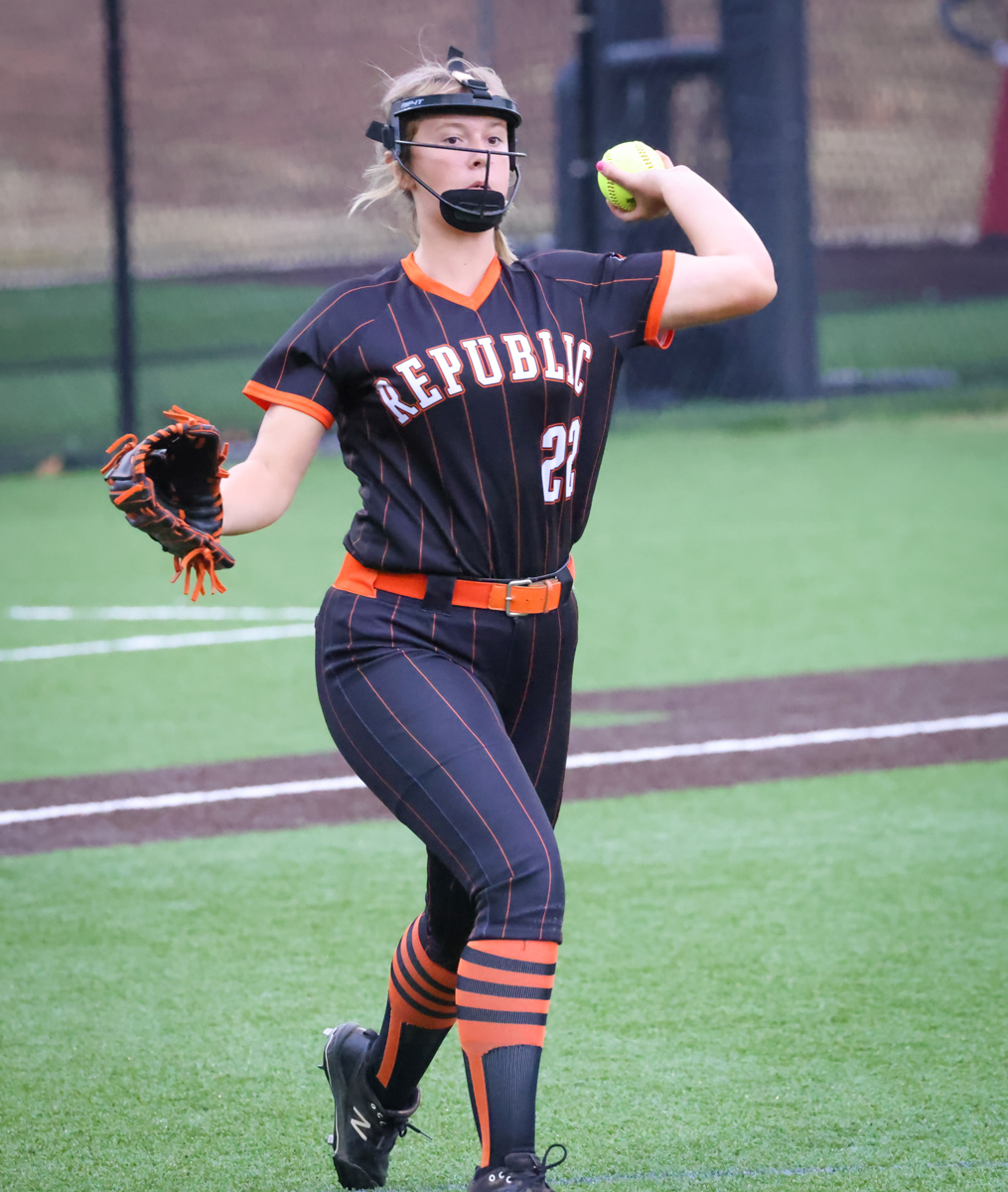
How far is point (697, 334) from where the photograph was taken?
15.6 metres

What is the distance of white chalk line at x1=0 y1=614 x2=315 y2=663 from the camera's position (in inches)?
320

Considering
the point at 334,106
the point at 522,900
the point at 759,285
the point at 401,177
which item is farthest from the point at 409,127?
the point at 334,106

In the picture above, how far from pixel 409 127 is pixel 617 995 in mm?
2214

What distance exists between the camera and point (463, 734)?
2.97m

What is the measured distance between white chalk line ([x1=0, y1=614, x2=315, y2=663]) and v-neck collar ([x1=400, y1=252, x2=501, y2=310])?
4932 mm

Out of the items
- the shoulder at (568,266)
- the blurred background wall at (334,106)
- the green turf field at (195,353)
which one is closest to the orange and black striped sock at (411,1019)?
the shoulder at (568,266)

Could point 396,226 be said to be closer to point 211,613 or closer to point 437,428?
point 437,428

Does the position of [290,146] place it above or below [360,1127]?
above

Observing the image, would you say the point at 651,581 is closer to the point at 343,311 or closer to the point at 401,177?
the point at 401,177

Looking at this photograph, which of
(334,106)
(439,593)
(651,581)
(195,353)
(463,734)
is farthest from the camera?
(334,106)

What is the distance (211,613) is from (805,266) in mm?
8346

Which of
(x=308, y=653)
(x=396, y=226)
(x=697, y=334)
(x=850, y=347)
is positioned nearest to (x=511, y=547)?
(x=396, y=226)

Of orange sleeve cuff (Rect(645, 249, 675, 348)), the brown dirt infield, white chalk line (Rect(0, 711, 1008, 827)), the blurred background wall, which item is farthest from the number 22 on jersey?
the blurred background wall

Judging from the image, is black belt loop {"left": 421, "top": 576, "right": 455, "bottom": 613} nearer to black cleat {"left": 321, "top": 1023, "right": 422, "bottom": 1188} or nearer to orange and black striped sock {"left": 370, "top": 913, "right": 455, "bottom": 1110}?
orange and black striped sock {"left": 370, "top": 913, "right": 455, "bottom": 1110}
